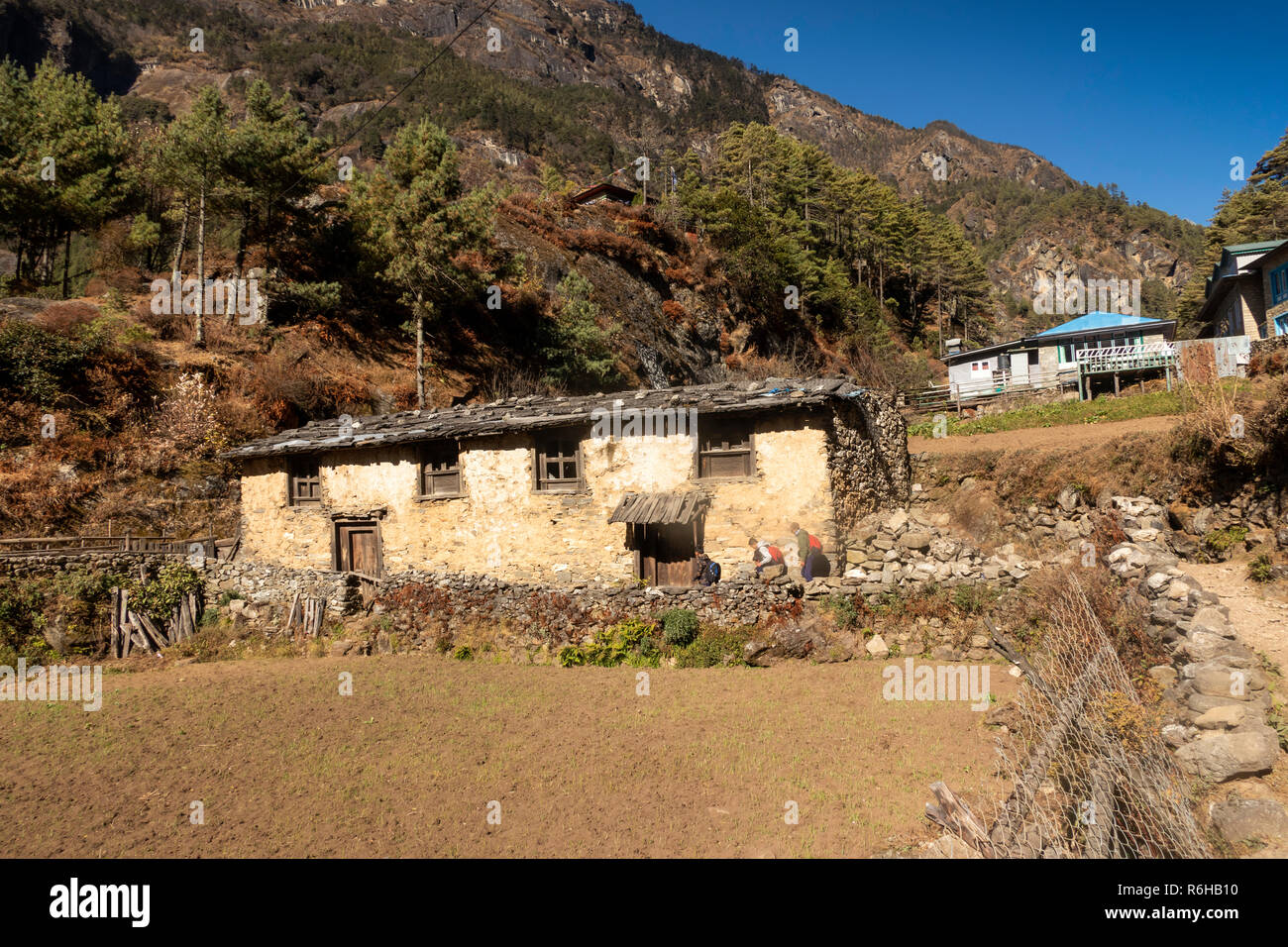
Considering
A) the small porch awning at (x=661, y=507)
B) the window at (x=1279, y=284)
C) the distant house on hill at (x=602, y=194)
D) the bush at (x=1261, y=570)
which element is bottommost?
the bush at (x=1261, y=570)

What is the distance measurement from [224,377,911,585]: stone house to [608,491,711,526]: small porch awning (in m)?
0.05

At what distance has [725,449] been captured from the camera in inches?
575

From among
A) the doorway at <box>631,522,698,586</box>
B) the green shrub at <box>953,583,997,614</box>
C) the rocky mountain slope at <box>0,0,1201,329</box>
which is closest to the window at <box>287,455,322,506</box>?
the doorway at <box>631,522,698,586</box>

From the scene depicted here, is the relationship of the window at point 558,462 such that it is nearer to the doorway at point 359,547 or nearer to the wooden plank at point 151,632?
the doorway at point 359,547

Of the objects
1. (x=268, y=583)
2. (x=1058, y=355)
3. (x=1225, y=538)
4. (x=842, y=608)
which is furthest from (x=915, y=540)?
(x=1058, y=355)

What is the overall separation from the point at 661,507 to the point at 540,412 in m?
4.02

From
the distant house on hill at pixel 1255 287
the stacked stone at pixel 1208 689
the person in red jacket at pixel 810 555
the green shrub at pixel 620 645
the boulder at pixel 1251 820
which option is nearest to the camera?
the boulder at pixel 1251 820

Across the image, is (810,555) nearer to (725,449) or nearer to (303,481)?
(725,449)

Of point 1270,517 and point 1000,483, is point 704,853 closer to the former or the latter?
point 1270,517

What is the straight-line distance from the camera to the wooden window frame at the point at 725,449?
47.3 ft

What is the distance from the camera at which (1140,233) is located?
369ft

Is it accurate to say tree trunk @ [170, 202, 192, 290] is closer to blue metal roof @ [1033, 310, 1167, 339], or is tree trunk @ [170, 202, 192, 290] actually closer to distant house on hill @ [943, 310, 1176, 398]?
distant house on hill @ [943, 310, 1176, 398]

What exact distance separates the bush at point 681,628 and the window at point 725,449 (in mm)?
3428

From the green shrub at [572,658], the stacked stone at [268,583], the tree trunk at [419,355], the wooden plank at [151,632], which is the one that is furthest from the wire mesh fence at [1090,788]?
the tree trunk at [419,355]
